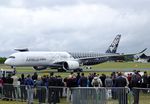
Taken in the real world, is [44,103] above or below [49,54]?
below

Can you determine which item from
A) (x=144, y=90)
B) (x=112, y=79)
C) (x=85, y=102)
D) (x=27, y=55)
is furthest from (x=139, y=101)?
(x=27, y=55)

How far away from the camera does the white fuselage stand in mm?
66562

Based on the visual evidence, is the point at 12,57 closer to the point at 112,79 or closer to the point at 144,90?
the point at 112,79

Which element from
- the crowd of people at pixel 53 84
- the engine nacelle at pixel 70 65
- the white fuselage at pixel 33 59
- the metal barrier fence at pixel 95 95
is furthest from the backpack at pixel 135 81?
the white fuselage at pixel 33 59

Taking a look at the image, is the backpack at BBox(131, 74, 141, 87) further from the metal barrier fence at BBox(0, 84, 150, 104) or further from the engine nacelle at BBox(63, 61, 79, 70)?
the engine nacelle at BBox(63, 61, 79, 70)

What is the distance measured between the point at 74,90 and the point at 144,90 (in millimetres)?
2851

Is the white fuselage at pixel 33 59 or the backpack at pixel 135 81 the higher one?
the white fuselage at pixel 33 59

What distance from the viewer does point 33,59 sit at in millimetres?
66750

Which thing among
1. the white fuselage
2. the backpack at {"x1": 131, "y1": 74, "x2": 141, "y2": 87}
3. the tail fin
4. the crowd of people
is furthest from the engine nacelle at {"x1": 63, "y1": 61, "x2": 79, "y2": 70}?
the backpack at {"x1": 131, "y1": 74, "x2": 141, "y2": 87}

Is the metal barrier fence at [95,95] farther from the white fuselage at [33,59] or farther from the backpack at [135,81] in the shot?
the white fuselage at [33,59]

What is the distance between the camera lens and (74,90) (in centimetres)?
1927

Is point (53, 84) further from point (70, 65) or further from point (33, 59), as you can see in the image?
point (70, 65)

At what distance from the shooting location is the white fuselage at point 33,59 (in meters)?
66.6

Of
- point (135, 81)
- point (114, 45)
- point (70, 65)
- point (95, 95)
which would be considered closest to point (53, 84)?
point (135, 81)
